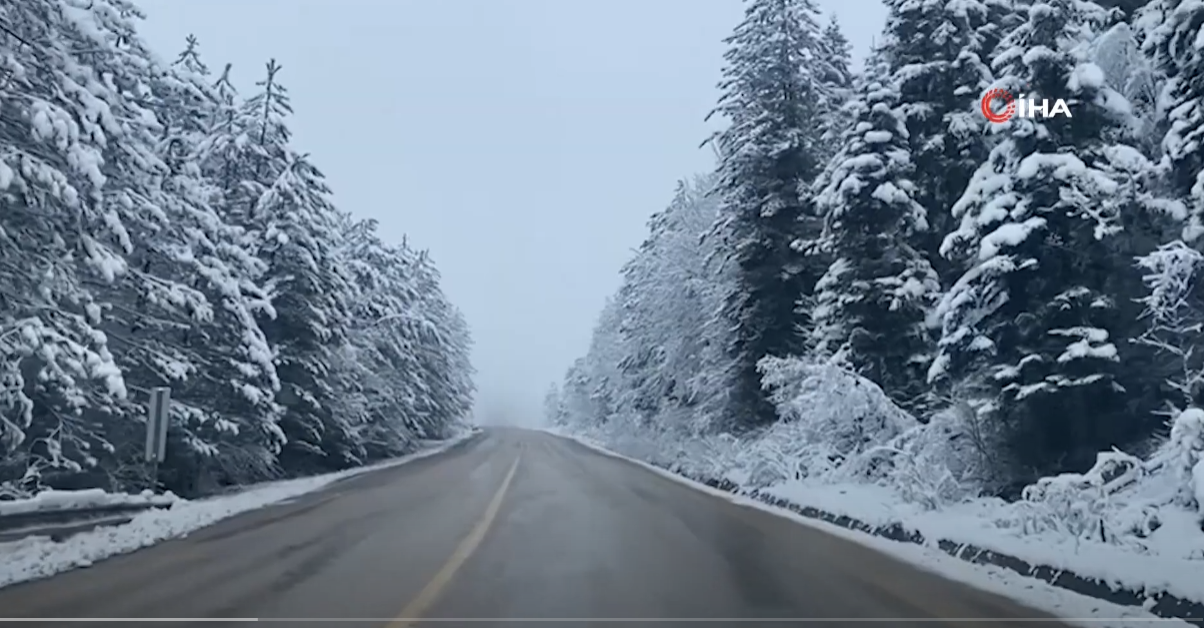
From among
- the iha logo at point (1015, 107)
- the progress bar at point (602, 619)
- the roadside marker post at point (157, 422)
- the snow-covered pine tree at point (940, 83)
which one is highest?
the snow-covered pine tree at point (940, 83)

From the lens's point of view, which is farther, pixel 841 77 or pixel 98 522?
pixel 841 77

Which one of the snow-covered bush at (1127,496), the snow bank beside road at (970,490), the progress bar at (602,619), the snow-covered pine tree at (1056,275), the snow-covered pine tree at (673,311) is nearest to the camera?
the progress bar at (602,619)

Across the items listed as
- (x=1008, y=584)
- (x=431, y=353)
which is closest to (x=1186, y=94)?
(x=1008, y=584)

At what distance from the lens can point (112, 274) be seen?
16547mm

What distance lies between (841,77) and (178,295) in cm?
2292

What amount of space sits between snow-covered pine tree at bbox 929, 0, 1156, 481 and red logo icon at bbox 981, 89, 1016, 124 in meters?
0.21

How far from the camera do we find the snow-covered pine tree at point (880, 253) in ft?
80.3

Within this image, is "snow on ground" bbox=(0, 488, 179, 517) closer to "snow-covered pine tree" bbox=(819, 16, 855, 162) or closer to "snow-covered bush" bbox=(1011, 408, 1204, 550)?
"snow-covered bush" bbox=(1011, 408, 1204, 550)

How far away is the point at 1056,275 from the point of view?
18.0m

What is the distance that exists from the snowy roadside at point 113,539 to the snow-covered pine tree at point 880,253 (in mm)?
13501

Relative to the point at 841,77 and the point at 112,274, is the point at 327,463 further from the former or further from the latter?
the point at 112,274

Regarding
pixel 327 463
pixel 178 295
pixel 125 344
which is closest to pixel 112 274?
pixel 178 295

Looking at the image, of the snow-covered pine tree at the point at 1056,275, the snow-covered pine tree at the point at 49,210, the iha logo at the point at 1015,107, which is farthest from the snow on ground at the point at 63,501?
the iha logo at the point at 1015,107

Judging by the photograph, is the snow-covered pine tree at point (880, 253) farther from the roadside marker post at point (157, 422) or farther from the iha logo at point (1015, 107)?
the roadside marker post at point (157, 422)
